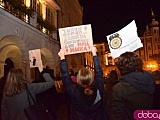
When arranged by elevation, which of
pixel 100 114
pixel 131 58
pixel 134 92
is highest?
pixel 131 58

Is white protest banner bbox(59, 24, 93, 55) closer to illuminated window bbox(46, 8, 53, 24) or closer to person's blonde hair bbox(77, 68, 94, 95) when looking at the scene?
person's blonde hair bbox(77, 68, 94, 95)

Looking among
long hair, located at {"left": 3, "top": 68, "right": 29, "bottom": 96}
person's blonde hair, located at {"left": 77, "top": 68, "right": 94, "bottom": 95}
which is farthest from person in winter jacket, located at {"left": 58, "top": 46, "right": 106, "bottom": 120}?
long hair, located at {"left": 3, "top": 68, "right": 29, "bottom": 96}

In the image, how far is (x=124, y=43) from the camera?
5.64 meters

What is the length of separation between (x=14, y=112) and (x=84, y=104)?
1.13 metres

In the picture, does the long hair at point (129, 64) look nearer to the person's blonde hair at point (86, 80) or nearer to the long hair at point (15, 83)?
the person's blonde hair at point (86, 80)

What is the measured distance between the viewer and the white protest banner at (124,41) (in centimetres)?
554

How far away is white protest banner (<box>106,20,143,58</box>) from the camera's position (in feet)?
18.2

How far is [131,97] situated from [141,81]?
24 centimetres

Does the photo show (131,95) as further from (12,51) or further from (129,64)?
(12,51)

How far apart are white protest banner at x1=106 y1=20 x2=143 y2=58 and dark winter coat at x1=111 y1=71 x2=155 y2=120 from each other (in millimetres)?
2321

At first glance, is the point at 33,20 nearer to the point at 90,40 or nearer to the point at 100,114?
the point at 90,40

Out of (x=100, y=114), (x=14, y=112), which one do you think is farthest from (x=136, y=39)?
(x=14, y=112)

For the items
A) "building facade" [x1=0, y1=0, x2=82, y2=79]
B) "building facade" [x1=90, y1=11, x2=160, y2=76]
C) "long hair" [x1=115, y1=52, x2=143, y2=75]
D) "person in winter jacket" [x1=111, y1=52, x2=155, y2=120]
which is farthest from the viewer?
"building facade" [x1=90, y1=11, x2=160, y2=76]

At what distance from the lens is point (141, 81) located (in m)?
3.22
